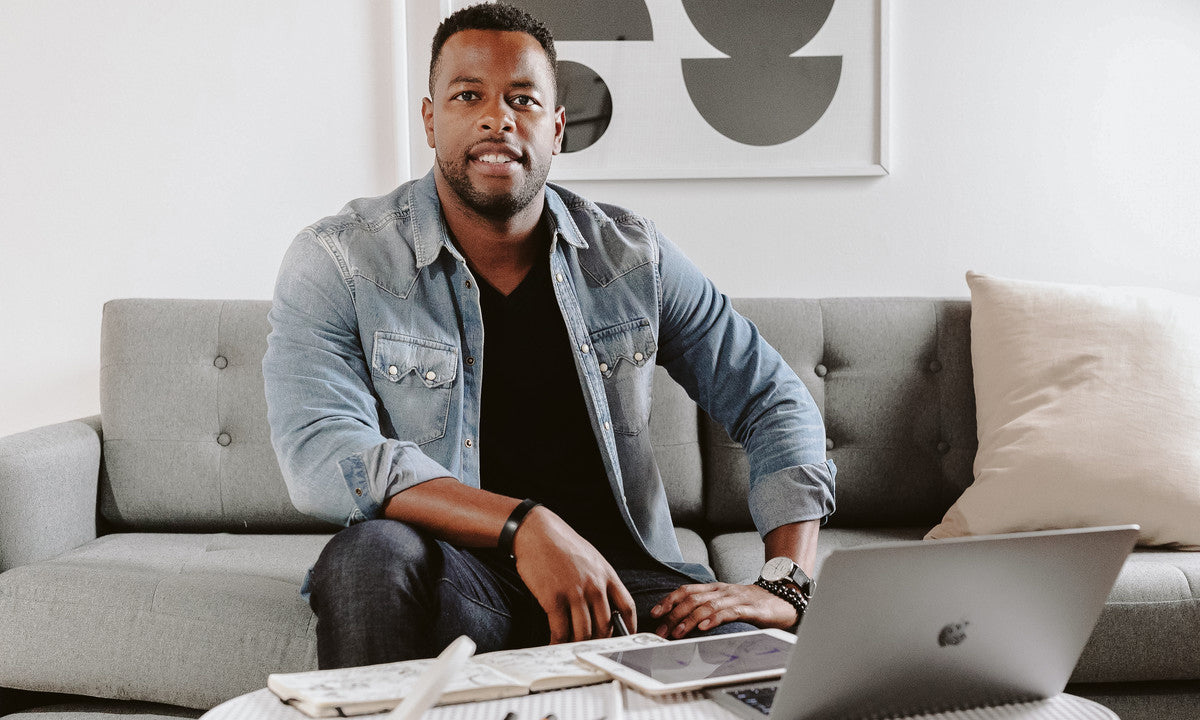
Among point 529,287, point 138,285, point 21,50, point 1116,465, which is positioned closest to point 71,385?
point 138,285

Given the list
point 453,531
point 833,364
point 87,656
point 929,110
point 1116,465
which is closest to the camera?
point 453,531

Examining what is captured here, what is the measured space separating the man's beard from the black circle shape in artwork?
2.50ft

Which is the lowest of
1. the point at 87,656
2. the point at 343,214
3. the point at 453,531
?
the point at 87,656

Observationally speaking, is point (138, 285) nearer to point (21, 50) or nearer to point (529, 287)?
point (21, 50)

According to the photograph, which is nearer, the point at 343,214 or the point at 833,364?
the point at 343,214

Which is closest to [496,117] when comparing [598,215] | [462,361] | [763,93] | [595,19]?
[598,215]

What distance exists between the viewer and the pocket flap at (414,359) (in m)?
1.37

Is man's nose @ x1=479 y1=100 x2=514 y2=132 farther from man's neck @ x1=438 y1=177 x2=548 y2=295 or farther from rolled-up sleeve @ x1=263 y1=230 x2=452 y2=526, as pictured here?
rolled-up sleeve @ x1=263 y1=230 x2=452 y2=526

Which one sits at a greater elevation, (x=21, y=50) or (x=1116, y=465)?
(x=21, y=50)

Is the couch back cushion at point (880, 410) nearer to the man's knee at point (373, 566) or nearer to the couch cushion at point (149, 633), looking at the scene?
the couch cushion at point (149, 633)

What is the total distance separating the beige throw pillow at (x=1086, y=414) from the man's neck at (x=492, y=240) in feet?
2.92

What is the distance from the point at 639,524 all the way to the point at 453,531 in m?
0.43

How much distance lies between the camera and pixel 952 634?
720mm

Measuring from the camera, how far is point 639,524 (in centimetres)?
148
